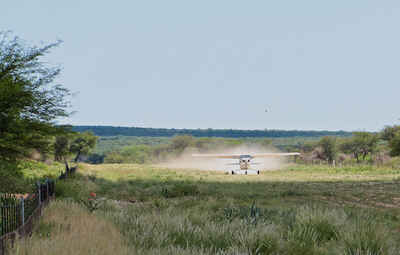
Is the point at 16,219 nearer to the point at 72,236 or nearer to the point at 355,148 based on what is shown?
the point at 72,236

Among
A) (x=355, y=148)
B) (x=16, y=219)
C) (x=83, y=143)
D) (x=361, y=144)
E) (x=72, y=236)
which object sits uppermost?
(x=16, y=219)

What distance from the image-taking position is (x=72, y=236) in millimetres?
7148

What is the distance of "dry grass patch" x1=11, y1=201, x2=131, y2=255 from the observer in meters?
6.09

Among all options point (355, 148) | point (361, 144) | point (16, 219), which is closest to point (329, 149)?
point (355, 148)

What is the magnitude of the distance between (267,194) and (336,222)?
48.7 feet

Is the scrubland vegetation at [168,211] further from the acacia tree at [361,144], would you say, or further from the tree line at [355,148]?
the acacia tree at [361,144]

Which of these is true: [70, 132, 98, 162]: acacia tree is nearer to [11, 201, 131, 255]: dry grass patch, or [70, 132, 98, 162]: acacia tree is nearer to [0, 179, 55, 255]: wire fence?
[11, 201, 131, 255]: dry grass patch

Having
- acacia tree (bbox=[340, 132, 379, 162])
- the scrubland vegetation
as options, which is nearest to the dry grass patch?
the scrubland vegetation

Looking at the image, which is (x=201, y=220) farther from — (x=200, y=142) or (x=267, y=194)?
(x=200, y=142)

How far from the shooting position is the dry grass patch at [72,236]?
6086 millimetres

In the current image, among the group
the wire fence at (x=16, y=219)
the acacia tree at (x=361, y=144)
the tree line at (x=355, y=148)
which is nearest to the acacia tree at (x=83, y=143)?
the tree line at (x=355, y=148)

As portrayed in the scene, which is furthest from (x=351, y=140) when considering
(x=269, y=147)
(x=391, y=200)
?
(x=391, y=200)

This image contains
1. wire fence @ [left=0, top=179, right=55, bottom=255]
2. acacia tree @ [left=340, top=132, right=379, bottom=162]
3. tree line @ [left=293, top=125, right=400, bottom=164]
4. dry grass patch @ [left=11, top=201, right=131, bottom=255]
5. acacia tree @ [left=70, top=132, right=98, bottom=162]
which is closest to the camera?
dry grass patch @ [left=11, top=201, right=131, bottom=255]

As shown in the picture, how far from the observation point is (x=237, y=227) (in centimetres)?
873
